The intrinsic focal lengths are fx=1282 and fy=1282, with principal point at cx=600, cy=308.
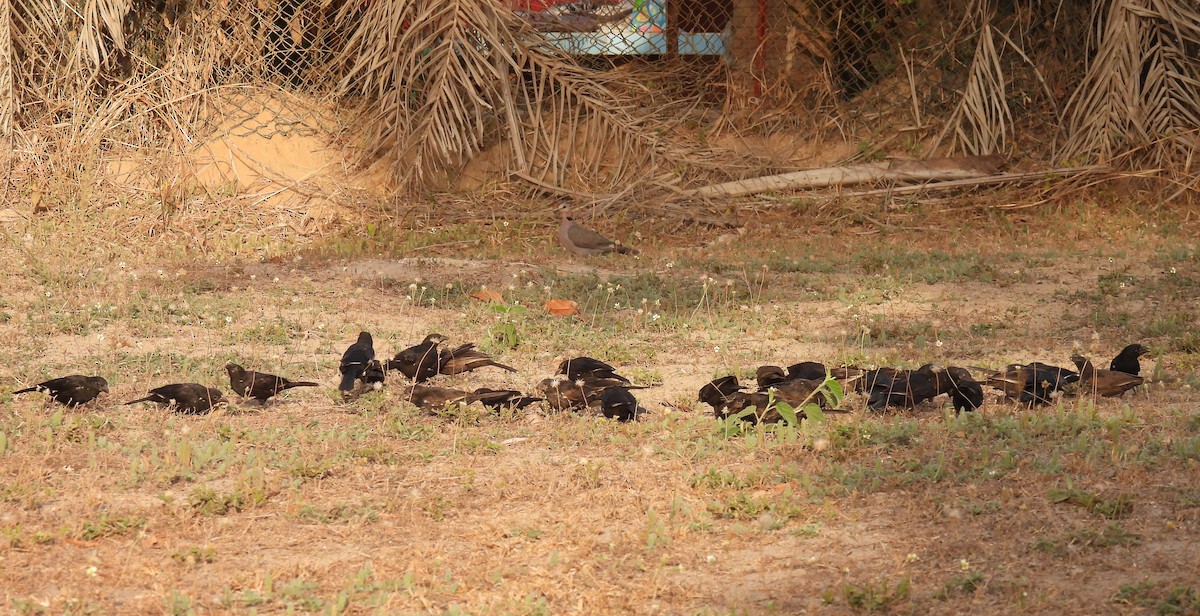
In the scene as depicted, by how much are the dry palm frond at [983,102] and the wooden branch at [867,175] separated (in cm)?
17

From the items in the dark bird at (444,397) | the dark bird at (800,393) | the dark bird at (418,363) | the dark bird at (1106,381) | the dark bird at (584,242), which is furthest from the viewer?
the dark bird at (584,242)

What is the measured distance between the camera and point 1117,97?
31.0 feet

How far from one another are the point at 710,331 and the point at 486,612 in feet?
11.0

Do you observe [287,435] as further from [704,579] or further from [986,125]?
[986,125]

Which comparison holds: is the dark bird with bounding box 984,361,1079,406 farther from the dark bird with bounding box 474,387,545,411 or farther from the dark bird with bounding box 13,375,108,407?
the dark bird with bounding box 13,375,108,407

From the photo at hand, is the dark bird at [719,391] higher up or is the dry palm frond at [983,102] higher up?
→ the dry palm frond at [983,102]

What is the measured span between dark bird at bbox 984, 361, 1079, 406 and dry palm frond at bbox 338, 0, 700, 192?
5531mm

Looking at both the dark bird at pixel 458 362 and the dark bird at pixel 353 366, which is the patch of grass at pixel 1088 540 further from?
the dark bird at pixel 353 366

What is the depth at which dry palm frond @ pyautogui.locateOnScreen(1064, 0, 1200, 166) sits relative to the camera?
9.38 m

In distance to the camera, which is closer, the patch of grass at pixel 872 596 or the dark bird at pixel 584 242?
the patch of grass at pixel 872 596

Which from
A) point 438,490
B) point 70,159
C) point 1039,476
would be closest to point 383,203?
point 70,159

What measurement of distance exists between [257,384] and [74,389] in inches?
25.6

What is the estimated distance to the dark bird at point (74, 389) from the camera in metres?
4.69

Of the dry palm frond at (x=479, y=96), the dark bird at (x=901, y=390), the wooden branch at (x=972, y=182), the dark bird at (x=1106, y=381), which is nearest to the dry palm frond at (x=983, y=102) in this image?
the wooden branch at (x=972, y=182)
